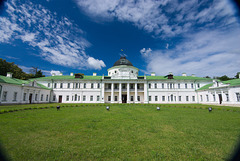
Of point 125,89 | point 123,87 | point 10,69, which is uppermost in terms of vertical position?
point 10,69

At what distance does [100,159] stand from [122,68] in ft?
127

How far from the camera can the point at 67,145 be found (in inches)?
204

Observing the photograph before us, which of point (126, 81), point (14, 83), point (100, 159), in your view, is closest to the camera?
point (100, 159)

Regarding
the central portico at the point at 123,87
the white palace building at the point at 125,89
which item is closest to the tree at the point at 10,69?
the white palace building at the point at 125,89

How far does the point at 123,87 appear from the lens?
43875 mm

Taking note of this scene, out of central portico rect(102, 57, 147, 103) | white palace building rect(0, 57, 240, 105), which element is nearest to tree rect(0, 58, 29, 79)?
white palace building rect(0, 57, 240, 105)

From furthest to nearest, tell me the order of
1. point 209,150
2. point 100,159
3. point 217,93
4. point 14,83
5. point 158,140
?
point 217,93
point 14,83
point 158,140
point 209,150
point 100,159

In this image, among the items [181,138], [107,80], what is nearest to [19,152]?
[181,138]

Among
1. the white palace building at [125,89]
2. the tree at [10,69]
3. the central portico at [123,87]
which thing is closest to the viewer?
the tree at [10,69]

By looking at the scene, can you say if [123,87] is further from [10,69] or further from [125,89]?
[10,69]

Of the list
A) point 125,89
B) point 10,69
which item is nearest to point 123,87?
point 125,89

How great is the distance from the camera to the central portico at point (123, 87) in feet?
132

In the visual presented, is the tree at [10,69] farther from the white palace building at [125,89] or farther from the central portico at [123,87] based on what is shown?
the central portico at [123,87]

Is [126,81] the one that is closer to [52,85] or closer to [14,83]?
[52,85]
